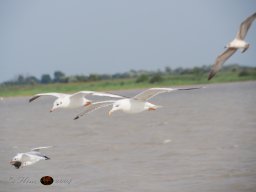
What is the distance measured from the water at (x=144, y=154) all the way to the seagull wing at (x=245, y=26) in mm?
3181

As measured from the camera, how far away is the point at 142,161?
2344 centimetres

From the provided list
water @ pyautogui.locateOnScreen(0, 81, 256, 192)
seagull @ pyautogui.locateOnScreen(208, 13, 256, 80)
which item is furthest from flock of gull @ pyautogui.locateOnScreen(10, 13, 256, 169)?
water @ pyautogui.locateOnScreen(0, 81, 256, 192)

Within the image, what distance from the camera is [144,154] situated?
82.0ft

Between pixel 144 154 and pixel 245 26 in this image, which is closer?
pixel 245 26

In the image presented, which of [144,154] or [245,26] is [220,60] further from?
[144,154]

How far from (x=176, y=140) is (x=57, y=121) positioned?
17248 mm

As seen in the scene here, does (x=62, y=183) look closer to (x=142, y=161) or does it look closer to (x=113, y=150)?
(x=142, y=161)

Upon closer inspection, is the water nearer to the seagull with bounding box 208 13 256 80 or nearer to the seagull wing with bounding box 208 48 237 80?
the seagull wing with bounding box 208 48 237 80

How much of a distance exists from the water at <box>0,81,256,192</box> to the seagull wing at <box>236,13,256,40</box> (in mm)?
3181

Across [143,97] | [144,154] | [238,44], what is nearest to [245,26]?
[238,44]

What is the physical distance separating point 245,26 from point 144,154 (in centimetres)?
743

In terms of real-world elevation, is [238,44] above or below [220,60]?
above

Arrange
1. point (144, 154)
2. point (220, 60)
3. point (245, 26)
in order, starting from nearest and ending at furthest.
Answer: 1. point (245, 26)
2. point (220, 60)
3. point (144, 154)

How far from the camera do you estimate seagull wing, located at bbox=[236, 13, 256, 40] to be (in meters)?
18.2
